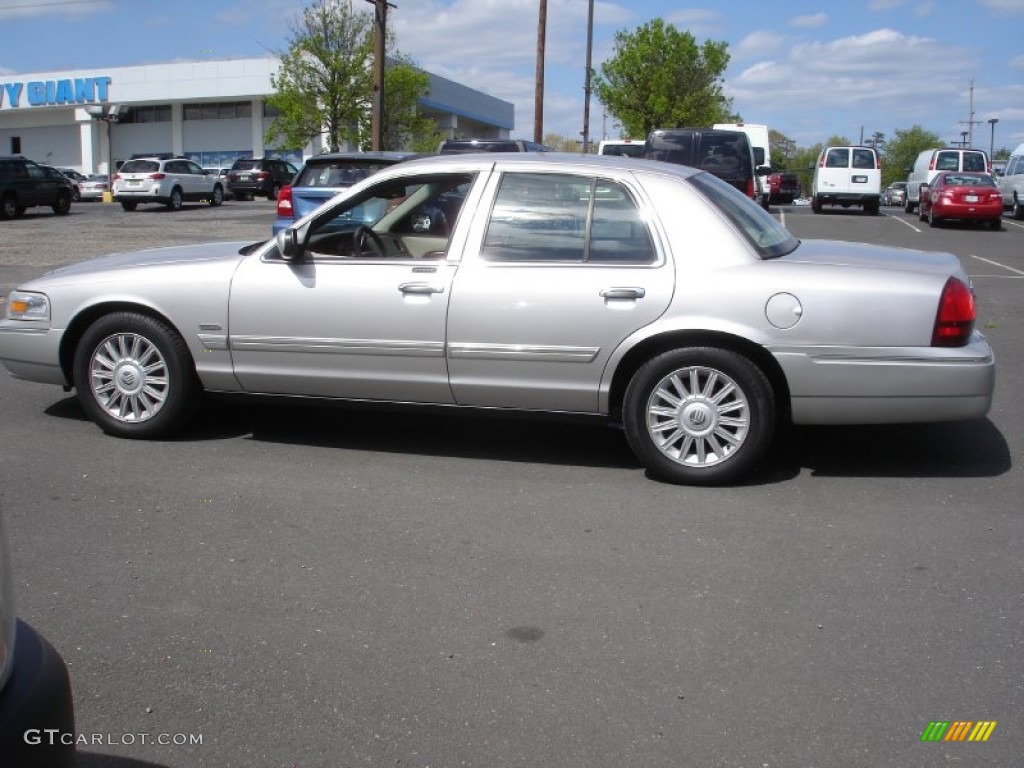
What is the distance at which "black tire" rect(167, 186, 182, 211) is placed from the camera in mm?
35594

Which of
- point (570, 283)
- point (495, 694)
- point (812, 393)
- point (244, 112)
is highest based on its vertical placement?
point (244, 112)

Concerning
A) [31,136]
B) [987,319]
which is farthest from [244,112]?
[987,319]

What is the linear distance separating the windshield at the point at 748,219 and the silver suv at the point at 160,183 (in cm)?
3151

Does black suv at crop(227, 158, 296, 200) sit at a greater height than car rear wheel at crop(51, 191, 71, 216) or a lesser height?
greater

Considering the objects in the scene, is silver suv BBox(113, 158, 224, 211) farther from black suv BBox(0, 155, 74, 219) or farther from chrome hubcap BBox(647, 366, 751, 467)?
chrome hubcap BBox(647, 366, 751, 467)

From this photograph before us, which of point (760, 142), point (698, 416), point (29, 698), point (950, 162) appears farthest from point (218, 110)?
point (29, 698)

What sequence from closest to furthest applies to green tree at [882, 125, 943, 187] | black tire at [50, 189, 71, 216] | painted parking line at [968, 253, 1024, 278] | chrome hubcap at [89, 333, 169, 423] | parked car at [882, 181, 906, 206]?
chrome hubcap at [89, 333, 169, 423]
painted parking line at [968, 253, 1024, 278]
black tire at [50, 189, 71, 216]
parked car at [882, 181, 906, 206]
green tree at [882, 125, 943, 187]

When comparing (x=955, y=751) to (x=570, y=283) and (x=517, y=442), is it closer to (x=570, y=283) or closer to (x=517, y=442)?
(x=570, y=283)

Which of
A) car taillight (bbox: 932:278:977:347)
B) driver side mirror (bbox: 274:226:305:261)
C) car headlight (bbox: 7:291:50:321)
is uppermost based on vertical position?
driver side mirror (bbox: 274:226:305:261)

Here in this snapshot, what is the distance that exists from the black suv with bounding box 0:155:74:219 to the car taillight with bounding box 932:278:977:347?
28.7 m

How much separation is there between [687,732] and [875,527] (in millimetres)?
2075

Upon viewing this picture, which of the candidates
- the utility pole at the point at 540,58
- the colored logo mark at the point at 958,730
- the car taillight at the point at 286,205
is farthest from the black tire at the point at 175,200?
the colored logo mark at the point at 958,730

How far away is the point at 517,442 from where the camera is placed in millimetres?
6324

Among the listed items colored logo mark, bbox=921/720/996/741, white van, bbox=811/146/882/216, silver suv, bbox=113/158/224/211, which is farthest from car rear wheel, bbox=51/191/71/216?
colored logo mark, bbox=921/720/996/741
